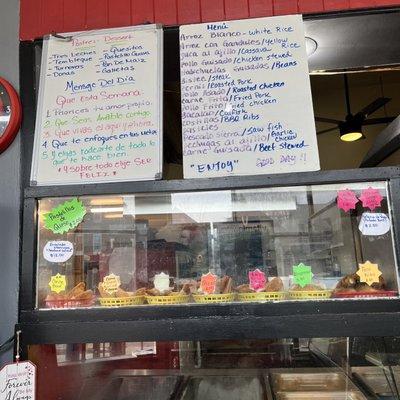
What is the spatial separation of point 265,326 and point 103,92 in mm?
1312

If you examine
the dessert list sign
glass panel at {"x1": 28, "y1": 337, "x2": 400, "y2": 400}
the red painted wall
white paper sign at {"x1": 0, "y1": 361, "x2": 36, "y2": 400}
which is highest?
the red painted wall

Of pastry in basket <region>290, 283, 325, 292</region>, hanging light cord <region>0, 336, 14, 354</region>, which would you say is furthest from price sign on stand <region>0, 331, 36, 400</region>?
pastry in basket <region>290, 283, 325, 292</region>

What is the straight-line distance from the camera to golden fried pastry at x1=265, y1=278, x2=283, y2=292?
1.71 metres

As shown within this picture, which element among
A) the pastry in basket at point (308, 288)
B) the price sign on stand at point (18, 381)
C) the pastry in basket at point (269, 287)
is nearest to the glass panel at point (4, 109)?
the price sign on stand at point (18, 381)

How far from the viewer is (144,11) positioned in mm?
2113

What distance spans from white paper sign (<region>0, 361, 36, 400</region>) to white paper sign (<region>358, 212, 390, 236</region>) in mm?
1480

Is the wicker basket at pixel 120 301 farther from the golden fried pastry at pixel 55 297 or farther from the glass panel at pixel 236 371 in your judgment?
the glass panel at pixel 236 371

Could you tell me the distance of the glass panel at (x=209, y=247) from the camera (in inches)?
66.5

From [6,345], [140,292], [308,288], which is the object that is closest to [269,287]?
[308,288]

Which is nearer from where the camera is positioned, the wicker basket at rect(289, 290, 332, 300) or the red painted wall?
the wicker basket at rect(289, 290, 332, 300)

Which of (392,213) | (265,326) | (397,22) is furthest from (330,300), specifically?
(397,22)

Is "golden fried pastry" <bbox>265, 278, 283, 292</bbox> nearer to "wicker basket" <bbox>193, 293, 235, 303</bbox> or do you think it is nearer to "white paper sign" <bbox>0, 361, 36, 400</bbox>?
"wicker basket" <bbox>193, 293, 235, 303</bbox>

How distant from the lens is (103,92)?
1.97 metres

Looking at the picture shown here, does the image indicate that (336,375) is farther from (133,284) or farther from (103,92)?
(103,92)
